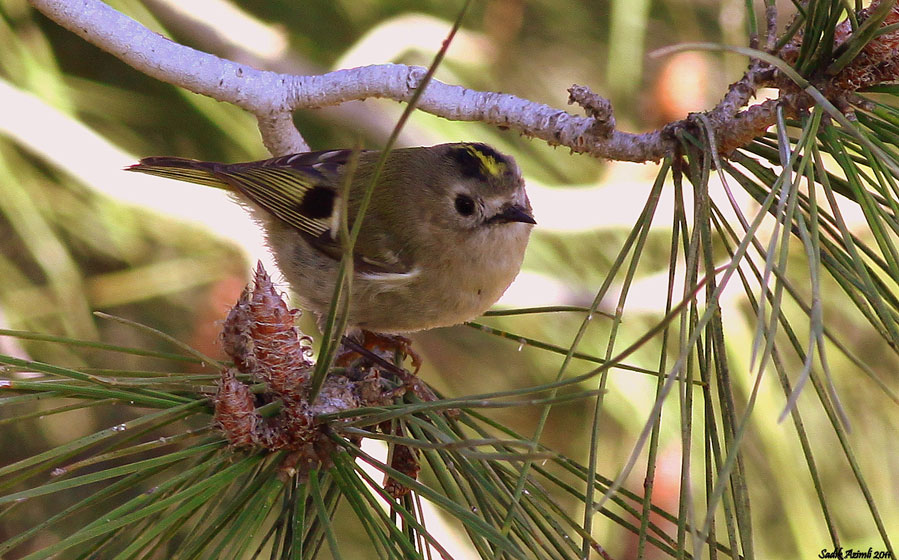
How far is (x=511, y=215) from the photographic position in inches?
68.6

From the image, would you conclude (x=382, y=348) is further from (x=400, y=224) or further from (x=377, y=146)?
(x=377, y=146)

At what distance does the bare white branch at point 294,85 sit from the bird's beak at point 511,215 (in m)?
0.50

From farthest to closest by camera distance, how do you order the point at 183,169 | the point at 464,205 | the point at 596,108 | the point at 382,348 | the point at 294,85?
1. the point at 183,169
2. the point at 464,205
3. the point at 382,348
4. the point at 294,85
5. the point at 596,108

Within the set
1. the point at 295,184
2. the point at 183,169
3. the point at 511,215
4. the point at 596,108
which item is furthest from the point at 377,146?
the point at 596,108

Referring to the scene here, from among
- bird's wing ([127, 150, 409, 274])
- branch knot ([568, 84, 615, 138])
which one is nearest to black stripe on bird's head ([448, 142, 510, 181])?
bird's wing ([127, 150, 409, 274])

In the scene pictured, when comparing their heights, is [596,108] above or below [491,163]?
below

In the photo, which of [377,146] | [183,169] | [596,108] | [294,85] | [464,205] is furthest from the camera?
[377,146]

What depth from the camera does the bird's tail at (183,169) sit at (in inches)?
72.2

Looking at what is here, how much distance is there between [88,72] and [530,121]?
62.9 inches

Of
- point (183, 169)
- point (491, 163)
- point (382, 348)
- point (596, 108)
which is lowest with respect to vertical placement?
point (382, 348)

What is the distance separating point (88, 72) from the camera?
2287 millimetres

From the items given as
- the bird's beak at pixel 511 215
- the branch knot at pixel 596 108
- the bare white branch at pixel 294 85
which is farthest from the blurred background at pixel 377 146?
the branch knot at pixel 596 108

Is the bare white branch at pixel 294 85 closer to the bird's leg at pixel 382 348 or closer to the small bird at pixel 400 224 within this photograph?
Answer: the small bird at pixel 400 224

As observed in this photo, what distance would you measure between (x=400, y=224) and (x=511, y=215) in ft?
0.98
